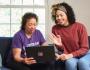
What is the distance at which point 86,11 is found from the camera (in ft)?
13.7

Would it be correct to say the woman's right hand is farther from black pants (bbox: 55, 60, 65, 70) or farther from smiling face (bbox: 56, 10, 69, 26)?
smiling face (bbox: 56, 10, 69, 26)

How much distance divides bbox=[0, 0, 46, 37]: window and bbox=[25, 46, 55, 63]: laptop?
1273mm

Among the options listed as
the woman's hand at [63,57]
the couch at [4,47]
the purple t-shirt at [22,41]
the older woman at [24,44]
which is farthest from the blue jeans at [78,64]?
the couch at [4,47]

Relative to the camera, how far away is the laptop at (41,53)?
2864 mm

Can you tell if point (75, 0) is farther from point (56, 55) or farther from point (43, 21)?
point (56, 55)

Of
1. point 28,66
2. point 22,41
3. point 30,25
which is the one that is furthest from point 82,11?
point 28,66

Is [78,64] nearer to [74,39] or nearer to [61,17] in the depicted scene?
[74,39]

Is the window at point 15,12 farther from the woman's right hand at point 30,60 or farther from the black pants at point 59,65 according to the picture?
the woman's right hand at point 30,60

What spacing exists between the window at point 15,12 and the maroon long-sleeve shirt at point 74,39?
3.26ft

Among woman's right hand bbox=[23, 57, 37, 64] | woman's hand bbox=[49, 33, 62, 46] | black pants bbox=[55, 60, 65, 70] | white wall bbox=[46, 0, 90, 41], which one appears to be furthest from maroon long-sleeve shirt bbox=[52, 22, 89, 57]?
white wall bbox=[46, 0, 90, 41]

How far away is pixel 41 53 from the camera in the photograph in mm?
2902

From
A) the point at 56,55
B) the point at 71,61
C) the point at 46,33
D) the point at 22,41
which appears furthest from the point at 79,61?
the point at 46,33

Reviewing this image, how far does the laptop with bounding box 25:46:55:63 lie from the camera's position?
286cm

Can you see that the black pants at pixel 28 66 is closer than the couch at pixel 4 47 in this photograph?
Yes
